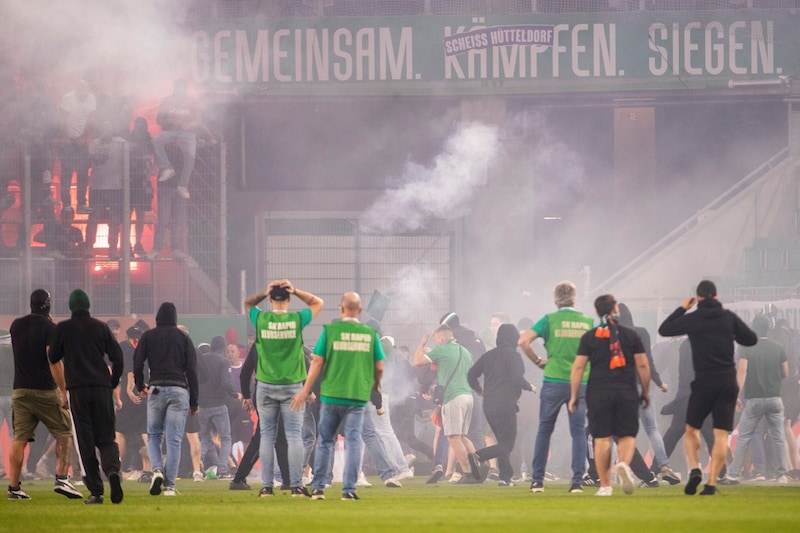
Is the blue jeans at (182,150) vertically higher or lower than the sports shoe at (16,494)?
higher

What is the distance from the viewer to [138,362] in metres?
11.2

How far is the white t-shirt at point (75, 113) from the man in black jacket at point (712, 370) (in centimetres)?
1553

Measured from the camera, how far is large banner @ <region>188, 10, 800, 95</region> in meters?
25.6

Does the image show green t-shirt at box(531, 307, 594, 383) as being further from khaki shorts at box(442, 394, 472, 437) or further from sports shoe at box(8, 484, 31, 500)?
sports shoe at box(8, 484, 31, 500)

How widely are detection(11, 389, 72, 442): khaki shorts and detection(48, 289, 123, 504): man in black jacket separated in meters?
0.53

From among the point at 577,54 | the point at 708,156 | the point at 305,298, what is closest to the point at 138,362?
the point at 305,298

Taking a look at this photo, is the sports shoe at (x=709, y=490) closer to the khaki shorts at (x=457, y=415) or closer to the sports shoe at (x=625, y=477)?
the sports shoe at (x=625, y=477)

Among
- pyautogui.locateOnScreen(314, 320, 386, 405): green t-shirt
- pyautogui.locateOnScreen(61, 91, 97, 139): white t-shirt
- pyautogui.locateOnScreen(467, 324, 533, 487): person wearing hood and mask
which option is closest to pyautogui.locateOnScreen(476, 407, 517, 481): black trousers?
pyautogui.locateOnScreen(467, 324, 533, 487): person wearing hood and mask

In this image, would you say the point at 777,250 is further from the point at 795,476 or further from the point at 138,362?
the point at 138,362

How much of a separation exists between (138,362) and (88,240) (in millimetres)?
12724

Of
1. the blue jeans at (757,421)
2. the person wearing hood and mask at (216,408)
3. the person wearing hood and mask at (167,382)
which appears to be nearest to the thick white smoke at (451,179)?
the person wearing hood and mask at (216,408)

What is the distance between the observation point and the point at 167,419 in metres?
11.3

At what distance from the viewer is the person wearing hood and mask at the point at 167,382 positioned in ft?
36.5

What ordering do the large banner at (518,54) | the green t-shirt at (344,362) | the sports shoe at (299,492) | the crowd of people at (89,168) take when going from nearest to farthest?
the green t-shirt at (344,362)
the sports shoe at (299,492)
the crowd of people at (89,168)
the large banner at (518,54)
